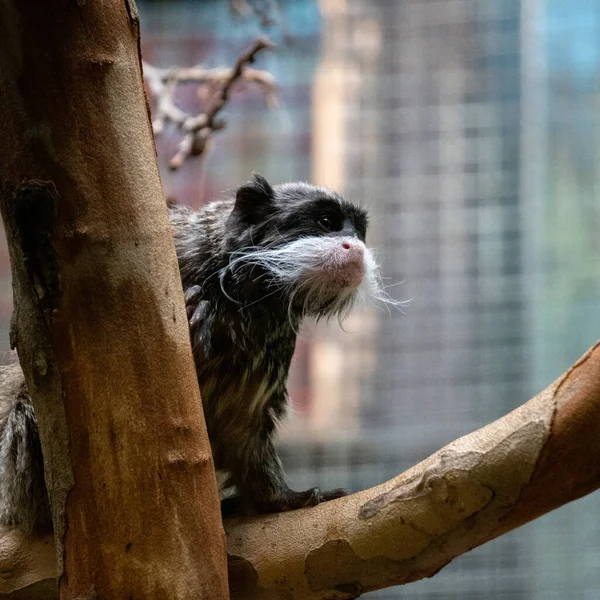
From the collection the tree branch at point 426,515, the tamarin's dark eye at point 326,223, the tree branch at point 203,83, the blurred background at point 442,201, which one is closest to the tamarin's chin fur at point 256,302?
the tamarin's dark eye at point 326,223

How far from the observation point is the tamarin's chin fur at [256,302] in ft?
4.94

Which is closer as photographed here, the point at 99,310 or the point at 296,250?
the point at 99,310

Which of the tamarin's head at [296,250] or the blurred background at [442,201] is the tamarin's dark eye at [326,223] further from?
the blurred background at [442,201]

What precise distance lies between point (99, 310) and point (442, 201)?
7.95 ft

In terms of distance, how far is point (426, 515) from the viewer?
1142 mm

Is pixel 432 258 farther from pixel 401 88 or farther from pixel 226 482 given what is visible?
pixel 226 482

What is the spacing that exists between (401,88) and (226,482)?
222 cm

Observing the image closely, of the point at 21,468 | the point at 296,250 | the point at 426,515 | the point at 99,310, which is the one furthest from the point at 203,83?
the point at 426,515

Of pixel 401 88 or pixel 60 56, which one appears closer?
pixel 60 56

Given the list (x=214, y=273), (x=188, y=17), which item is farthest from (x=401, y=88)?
(x=214, y=273)

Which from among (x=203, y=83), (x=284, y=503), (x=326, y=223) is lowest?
(x=284, y=503)

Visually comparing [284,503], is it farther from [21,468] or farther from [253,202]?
[253,202]

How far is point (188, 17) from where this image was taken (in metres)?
3.56

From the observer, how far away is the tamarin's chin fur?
1506 millimetres
